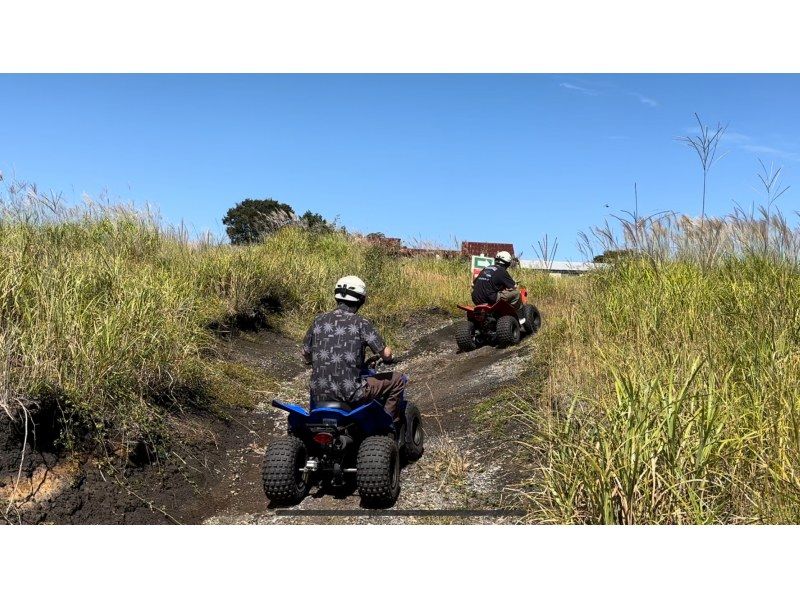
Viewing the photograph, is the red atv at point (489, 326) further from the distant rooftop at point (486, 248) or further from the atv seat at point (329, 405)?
the distant rooftop at point (486, 248)

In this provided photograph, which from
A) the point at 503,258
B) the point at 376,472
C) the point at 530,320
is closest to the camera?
the point at 376,472

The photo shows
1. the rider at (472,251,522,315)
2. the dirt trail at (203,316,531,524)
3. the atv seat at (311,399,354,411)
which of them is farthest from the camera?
the rider at (472,251,522,315)

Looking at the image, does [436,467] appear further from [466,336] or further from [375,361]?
[466,336]

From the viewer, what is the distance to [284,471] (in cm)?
480

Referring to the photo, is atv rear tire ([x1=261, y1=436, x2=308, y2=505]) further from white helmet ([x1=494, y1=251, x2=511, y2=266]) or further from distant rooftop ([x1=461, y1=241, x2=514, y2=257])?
distant rooftop ([x1=461, y1=241, x2=514, y2=257])

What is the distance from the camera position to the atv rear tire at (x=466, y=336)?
10.9 m

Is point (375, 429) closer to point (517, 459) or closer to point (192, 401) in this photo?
point (517, 459)

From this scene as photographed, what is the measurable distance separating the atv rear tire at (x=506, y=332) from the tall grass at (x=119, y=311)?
3187 mm

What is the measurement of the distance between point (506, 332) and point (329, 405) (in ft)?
19.2

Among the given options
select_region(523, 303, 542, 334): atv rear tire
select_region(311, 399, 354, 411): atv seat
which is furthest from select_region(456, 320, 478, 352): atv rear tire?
select_region(311, 399, 354, 411): atv seat

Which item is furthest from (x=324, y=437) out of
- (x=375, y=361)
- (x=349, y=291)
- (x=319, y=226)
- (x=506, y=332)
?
(x=319, y=226)

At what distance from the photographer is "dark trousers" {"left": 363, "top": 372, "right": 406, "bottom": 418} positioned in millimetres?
5266

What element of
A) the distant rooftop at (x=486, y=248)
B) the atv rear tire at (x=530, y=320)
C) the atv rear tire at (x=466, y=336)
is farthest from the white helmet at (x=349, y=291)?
the distant rooftop at (x=486, y=248)

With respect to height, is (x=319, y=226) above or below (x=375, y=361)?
above
